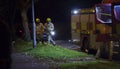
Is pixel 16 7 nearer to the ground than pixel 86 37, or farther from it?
farther from it

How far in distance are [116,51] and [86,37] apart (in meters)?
4.54

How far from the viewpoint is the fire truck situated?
49.8 feet

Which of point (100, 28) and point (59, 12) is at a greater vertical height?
point (59, 12)

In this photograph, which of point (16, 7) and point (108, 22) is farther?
point (16, 7)

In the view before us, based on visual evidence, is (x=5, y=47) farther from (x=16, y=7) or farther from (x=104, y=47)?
(x=16, y=7)

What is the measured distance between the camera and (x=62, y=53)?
1791 centimetres

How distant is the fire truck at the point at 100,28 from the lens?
597 inches

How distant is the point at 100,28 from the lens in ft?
55.6

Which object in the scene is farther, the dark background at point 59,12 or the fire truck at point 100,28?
the dark background at point 59,12

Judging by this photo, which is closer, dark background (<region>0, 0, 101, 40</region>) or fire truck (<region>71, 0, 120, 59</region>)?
fire truck (<region>71, 0, 120, 59</region>)

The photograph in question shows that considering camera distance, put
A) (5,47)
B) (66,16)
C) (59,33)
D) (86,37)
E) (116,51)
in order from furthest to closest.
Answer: (66,16)
(59,33)
(86,37)
(116,51)
(5,47)

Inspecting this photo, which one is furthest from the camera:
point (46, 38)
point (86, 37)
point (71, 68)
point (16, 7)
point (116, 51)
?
point (16, 7)

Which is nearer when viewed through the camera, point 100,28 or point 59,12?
point 100,28

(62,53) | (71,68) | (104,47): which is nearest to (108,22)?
(104,47)
